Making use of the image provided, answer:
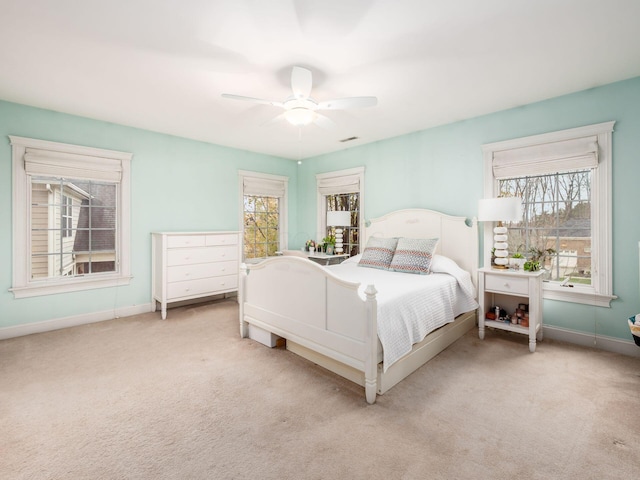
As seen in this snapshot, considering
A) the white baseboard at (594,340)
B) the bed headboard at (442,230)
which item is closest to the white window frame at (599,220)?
the white baseboard at (594,340)

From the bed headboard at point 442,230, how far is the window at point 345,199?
2.34 ft

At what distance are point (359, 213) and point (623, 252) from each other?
3118 mm

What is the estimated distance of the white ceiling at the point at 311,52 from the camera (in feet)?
6.23

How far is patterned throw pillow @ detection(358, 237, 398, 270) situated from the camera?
12.0 feet

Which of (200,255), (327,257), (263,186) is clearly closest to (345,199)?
(327,257)

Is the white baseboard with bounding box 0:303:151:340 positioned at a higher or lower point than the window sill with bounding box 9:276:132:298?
lower

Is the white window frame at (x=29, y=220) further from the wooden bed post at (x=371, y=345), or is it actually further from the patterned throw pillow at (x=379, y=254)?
the wooden bed post at (x=371, y=345)

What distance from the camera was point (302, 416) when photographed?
196 centimetres

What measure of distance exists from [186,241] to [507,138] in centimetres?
407

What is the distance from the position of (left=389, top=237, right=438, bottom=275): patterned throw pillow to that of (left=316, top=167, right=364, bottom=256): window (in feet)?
4.93

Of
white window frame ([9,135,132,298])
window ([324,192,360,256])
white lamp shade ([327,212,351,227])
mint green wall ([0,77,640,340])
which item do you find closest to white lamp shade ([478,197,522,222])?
mint green wall ([0,77,640,340])

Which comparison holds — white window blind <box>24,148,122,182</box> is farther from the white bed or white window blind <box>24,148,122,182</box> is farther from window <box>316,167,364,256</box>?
window <box>316,167,364,256</box>

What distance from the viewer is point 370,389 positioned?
2082mm

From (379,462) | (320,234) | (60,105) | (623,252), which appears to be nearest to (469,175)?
(623,252)
